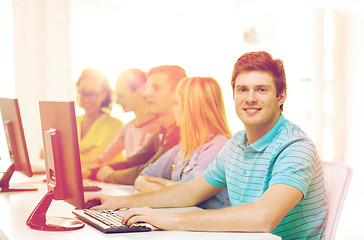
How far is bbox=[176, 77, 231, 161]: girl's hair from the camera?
2.31 m

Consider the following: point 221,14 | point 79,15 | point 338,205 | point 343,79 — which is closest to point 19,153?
point 338,205

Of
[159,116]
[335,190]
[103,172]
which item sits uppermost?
[159,116]

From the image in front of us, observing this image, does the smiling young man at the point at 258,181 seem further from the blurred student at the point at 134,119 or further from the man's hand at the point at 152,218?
the blurred student at the point at 134,119

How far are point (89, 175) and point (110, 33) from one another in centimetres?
307

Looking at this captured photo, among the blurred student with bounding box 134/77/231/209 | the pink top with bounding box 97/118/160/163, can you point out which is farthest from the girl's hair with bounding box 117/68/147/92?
the blurred student with bounding box 134/77/231/209

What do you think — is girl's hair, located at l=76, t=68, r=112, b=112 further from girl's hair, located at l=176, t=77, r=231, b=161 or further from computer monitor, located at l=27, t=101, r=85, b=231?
computer monitor, located at l=27, t=101, r=85, b=231

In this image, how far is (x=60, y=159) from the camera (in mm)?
1609

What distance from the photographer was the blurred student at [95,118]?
3726 mm

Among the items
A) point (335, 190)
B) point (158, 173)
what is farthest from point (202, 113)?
point (335, 190)

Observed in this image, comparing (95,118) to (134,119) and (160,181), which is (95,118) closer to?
(134,119)

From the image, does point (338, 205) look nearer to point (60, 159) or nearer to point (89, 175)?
point (60, 159)

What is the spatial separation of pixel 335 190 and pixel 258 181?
0.27 metres

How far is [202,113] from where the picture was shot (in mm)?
2307

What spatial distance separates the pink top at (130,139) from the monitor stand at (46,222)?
147 centimetres
